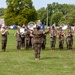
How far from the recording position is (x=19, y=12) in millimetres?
103438

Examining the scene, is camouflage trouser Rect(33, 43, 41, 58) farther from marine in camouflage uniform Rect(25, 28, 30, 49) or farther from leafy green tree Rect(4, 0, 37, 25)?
leafy green tree Rect(4, 0, 37, 25)

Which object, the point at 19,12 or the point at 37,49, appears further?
the point at 19,12

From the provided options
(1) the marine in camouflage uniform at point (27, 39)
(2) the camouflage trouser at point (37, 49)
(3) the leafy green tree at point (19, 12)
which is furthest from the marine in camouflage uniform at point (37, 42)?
(3) the leafy green tree at point (19, 12)

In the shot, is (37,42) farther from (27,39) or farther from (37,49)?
(27,39)

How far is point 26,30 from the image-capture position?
79.1 feet

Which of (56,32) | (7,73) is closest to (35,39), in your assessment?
(7,73)

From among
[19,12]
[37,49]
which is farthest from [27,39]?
[19,12]

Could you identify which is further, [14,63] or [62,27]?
[62,27]

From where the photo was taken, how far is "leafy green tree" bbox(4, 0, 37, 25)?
99738 mm

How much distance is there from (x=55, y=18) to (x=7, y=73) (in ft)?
419

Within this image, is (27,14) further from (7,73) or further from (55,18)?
(7,73)

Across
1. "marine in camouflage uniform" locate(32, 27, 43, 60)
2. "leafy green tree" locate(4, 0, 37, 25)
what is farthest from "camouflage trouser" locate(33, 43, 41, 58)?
"leafy green tree" locate(4, 0, 37, 25)

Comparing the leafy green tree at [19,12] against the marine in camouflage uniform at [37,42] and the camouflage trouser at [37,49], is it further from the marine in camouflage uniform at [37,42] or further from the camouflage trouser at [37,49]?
the camouflage trouser at [37,49]

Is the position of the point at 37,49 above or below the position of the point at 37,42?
below
